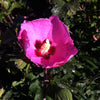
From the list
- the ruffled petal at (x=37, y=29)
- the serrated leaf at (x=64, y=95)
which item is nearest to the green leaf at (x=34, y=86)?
the serrated leaf at (x=64, y=95)

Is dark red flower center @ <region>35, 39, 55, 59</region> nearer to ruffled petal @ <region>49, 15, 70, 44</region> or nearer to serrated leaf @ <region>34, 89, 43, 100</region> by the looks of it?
ruffled petal @ <region>49, 15, 70, 44</region>

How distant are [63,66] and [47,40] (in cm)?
31

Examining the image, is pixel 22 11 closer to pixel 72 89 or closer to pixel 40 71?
pixel 40 71

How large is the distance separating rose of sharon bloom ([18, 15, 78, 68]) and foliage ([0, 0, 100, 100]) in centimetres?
14

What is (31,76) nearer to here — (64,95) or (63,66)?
(63,66)

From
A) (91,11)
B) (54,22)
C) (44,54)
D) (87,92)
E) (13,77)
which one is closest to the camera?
(54,22)

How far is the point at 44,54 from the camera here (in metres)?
1.78

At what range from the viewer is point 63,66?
168cm

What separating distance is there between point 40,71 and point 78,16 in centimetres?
89

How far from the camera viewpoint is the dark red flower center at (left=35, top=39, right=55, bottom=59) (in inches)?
69.5

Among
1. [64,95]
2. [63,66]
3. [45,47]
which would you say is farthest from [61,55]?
[64,95]

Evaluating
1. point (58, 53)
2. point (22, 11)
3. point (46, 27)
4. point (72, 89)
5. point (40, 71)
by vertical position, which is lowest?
point (72, 89)

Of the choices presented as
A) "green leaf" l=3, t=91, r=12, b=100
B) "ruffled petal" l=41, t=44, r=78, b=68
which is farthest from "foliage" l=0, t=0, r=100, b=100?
"ruffled petal" l=41, t=44, r=78, b=68

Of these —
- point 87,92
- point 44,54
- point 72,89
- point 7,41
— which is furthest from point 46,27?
point 87,92
